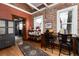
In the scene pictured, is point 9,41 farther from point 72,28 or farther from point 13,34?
point 72,28

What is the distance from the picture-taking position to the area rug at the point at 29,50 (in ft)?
8.19

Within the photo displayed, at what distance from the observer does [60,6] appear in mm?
2479

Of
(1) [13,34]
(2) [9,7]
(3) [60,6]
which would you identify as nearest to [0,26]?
(1) [13,34]

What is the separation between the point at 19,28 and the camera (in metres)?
2.49

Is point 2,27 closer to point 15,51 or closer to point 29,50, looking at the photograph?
point 15,51

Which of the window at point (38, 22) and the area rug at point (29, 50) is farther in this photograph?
the window at point (38, 22)

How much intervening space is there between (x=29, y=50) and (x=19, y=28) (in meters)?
0.63

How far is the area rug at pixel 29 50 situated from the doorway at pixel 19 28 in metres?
0.15

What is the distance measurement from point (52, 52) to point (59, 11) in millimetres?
1045

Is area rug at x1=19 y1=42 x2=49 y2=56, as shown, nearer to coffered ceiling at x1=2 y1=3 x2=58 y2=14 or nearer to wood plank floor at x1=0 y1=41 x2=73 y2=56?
wood plank floor at x1=0 y1=41 x2=73 y2=56

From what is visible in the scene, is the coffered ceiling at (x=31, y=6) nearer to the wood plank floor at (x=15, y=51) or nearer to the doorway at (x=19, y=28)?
the doorway at (x=19, y=28)

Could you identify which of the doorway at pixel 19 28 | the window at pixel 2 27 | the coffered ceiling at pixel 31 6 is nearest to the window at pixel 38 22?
the coffered ceiling at pixel 31 6

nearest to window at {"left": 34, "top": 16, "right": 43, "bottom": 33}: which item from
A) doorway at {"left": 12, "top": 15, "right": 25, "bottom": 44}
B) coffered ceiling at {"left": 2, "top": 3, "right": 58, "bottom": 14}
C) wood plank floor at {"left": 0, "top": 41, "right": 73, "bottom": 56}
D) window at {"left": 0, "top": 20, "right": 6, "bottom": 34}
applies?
coffered ceiling at {"left": 2, "top": 3, "right": 58, "bottom": 14}

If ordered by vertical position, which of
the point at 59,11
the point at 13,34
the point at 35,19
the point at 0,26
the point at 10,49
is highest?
the point at 59,11
